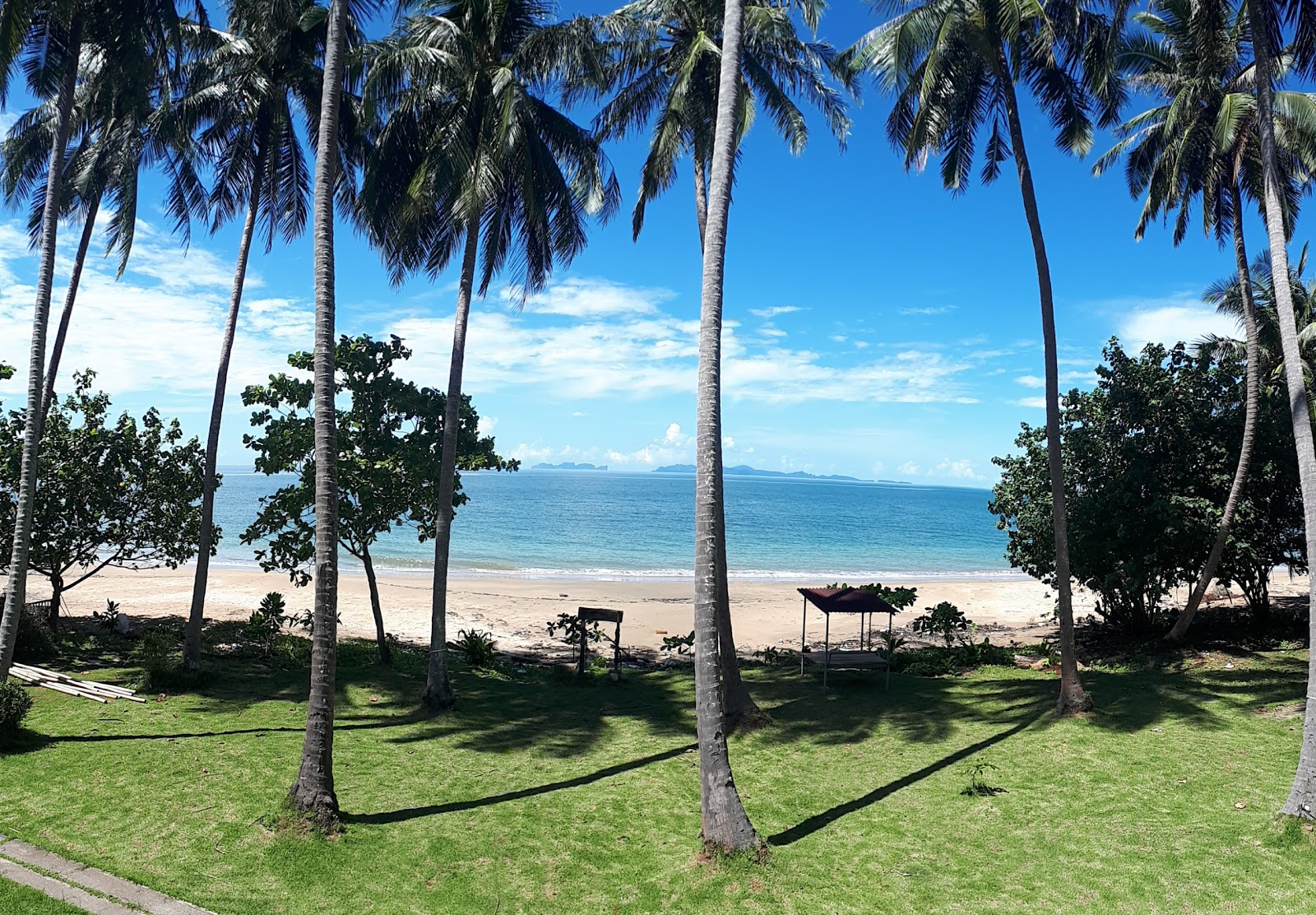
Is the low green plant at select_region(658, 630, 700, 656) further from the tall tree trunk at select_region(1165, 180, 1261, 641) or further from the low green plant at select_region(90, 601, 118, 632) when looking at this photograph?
the low green plant at select_region(90, 601, 118, 632)

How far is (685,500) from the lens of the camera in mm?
148375

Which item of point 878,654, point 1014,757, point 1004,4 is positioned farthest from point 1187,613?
point 1004,4

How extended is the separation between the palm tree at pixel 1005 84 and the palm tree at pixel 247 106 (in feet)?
31.4

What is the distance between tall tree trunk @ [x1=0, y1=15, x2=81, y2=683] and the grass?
1834 mm

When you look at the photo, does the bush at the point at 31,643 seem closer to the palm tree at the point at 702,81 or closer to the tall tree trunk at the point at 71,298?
the tall tree trunk at the point at 71,298

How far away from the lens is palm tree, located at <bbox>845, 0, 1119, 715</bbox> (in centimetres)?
1175

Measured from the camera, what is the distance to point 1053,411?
11.8 metres

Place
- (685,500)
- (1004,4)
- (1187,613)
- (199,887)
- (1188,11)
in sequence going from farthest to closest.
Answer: (685,500) → (1187,613) → (1188,11) → (1004,4) → (199,887)

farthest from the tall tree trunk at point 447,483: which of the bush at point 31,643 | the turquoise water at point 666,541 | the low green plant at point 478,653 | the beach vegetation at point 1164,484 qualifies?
the turquoise water at point 666,541

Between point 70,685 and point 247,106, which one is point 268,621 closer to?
point 70,685

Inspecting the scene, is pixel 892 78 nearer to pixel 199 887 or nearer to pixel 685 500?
pixel 199 887

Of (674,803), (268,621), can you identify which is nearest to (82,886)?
(674,803)

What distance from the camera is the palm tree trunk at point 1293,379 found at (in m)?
7.85

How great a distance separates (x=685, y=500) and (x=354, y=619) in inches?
4879
